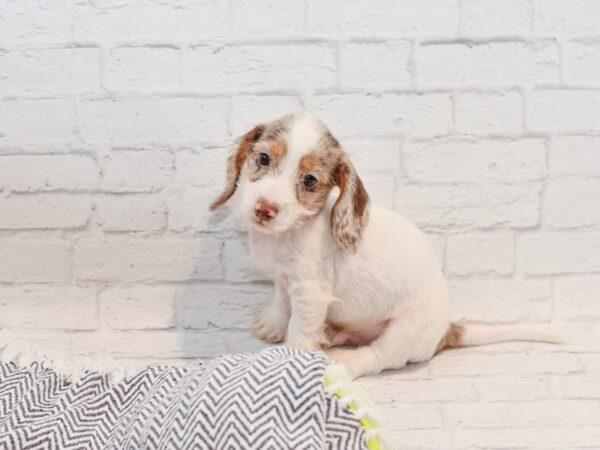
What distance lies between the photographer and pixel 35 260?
2146 mm

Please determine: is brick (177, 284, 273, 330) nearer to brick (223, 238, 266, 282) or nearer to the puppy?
brick (223, 238, 266, 282)

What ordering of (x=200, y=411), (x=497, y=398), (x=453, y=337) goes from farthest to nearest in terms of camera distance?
(x=453, y=337) < (x=497, y=398) < (x=200, y=411)

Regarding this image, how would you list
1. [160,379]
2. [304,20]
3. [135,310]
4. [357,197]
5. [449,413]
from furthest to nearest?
[135,310], [304,20], [357,197], [449,413], [160,379]

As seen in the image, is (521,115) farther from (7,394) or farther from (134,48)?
(7,394)

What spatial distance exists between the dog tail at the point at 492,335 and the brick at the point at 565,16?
857 millimetres

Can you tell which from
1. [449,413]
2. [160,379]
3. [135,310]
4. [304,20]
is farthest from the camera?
[135,310]

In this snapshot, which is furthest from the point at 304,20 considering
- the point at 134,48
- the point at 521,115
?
the point at 521,115

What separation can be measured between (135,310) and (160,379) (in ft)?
2.35

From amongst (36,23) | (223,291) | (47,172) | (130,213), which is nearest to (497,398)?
(223,291)

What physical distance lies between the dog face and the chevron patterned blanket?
1.23ft

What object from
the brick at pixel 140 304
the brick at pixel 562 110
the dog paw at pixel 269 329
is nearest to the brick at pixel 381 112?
the brick at pixel 562 110

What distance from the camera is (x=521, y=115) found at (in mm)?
2035

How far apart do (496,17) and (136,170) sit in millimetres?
1136

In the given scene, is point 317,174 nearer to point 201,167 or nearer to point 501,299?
point 201,167
